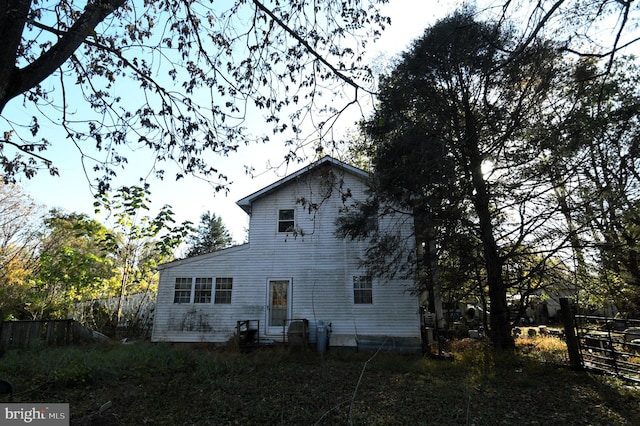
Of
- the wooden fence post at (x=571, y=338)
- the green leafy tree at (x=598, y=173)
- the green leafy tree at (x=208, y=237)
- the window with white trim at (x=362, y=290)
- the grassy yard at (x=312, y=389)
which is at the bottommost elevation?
the grassy yard at (x=312, y=389)

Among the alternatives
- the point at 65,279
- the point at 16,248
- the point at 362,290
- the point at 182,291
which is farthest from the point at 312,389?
the point at 16,248

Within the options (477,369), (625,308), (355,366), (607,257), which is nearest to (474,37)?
(607,257)


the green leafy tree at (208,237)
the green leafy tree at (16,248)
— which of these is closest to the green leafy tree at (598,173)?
the green leafy tree at (16,248)

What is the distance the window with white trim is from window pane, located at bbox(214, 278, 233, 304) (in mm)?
4803

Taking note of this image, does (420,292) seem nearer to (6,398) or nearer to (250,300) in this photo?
(250,300)

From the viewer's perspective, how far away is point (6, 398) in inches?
250

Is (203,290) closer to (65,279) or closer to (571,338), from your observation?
(65,279)

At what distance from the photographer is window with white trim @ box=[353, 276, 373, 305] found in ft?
39.7

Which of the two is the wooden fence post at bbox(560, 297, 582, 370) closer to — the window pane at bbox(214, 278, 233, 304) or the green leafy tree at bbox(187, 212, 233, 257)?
the window pane at bbox(214, 278, 233, 304)

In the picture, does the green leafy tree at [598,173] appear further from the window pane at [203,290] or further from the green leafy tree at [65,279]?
the green leafy tree at [65,279]

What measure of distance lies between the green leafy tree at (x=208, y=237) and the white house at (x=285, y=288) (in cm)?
2177

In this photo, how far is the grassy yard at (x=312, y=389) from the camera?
560cm

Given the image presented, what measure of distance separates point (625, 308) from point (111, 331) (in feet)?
64.9

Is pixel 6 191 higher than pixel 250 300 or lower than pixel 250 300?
higher
